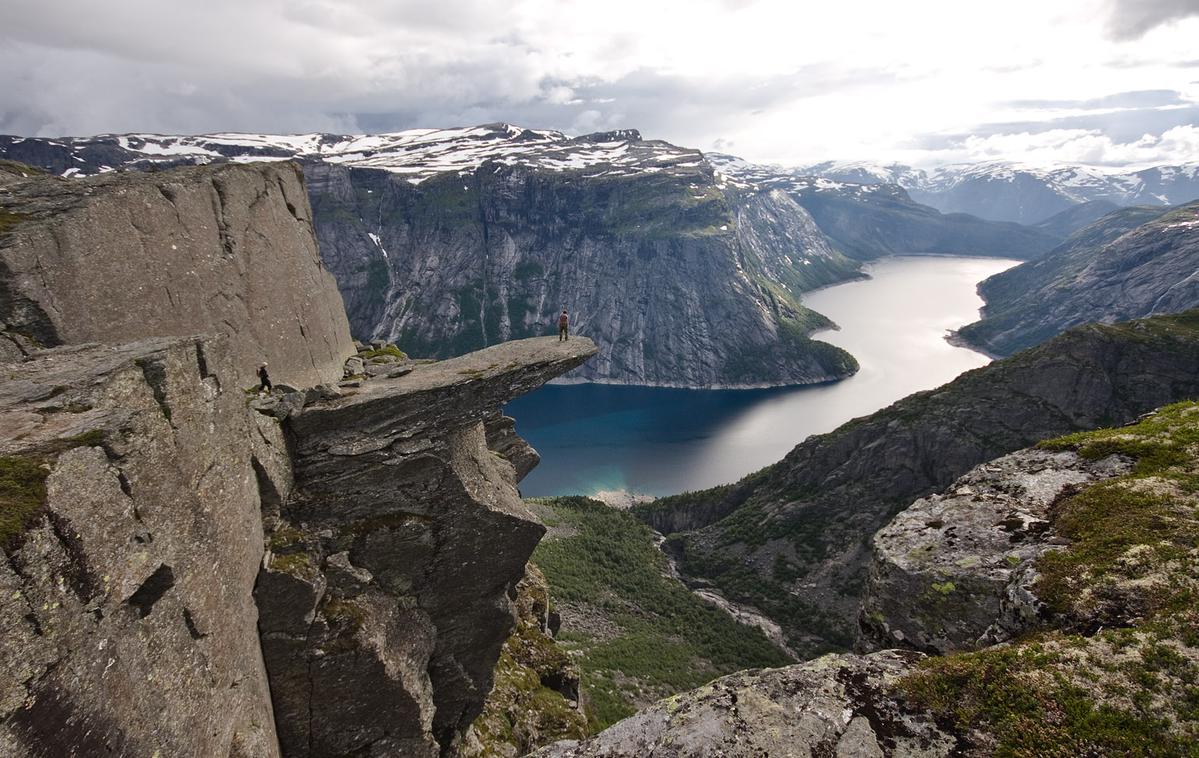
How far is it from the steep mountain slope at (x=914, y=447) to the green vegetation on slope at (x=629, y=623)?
33.3 ft

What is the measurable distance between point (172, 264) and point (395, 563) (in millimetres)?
12664

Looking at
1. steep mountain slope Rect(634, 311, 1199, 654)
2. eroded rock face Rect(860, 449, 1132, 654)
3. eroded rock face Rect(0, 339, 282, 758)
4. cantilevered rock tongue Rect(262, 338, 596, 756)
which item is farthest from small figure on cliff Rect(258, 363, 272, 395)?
steep mountain slope Rect(634, 311, 1199, 654)

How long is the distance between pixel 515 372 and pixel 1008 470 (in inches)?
667

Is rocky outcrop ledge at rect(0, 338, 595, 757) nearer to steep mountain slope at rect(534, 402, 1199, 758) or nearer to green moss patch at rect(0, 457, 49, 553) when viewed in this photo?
green moss patch at rect(0, 457, 49, 553)

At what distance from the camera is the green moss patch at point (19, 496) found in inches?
322

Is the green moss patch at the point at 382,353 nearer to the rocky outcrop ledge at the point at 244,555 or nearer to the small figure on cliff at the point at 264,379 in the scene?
the rocky outcrop ledge at the point at 244,555

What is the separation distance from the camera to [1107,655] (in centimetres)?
827

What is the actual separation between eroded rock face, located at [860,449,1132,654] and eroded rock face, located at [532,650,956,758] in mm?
2493

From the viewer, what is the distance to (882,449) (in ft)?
299

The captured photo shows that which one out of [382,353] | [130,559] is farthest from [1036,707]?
[382,353]

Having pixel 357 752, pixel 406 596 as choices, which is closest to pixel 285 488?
pixel 406 596

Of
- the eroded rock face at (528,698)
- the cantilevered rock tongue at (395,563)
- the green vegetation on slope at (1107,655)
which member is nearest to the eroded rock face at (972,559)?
the green vegetation on slope at (1107,655)

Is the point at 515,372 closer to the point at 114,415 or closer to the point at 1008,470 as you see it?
the point at 114,415

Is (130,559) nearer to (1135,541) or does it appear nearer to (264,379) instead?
(264,379)
